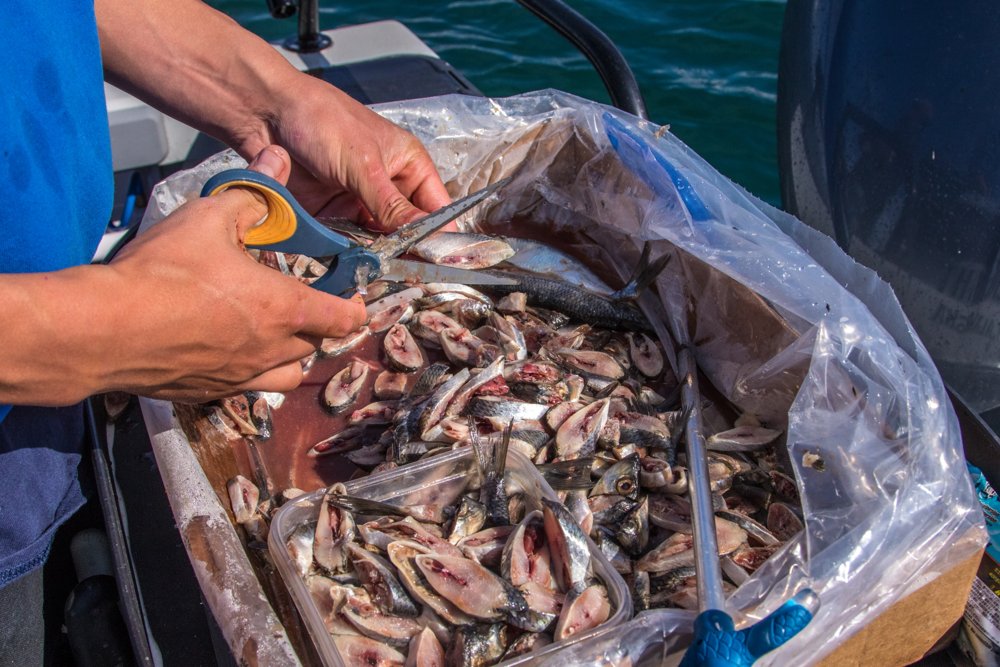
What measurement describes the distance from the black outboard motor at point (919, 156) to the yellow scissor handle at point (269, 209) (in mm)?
1589

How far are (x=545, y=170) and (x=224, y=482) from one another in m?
1.31

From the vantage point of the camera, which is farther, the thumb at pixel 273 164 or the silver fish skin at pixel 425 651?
the thumb at pixel 273 164

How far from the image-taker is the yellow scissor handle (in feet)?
4.88

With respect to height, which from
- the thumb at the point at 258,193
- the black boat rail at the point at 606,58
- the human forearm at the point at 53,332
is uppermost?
the black boat rail at the point at 606,58

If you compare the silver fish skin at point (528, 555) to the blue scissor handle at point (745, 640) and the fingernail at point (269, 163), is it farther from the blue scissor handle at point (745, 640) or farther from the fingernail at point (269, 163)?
the fingernail at point (269, 163)

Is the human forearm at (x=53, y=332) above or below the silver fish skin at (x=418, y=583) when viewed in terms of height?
above

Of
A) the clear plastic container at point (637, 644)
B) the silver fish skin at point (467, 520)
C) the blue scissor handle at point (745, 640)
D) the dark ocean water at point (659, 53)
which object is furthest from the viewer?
the dark ocean water at point (659, 53)

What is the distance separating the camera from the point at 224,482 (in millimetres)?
1845

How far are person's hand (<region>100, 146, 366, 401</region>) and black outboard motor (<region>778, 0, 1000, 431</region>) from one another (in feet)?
4.97

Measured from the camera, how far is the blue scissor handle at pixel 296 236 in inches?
58.7

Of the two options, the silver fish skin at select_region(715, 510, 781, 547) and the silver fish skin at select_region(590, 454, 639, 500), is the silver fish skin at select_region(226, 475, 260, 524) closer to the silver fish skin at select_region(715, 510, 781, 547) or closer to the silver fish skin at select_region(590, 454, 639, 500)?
the silver fish skin at select_region(590, 454, 639, 500)

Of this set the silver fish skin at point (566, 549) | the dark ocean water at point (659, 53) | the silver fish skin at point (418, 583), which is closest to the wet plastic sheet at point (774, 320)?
the silver fish skin at point (566, 549)

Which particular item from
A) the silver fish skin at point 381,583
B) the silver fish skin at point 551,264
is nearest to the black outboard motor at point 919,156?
the silver fish skin at point 551,264

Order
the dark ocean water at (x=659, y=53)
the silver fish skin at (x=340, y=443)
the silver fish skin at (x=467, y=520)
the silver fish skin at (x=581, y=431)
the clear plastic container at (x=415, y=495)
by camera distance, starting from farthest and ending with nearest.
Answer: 1. the dark ocean water at (x=659, y=53)
2. the silver fish skin at (x=340, y=443)
3. the silver fish skin at (x=581, y=431)
4. the silver fish skin at (x=467, y=520)
5. the clear plastic container at (x=415, y=495)
